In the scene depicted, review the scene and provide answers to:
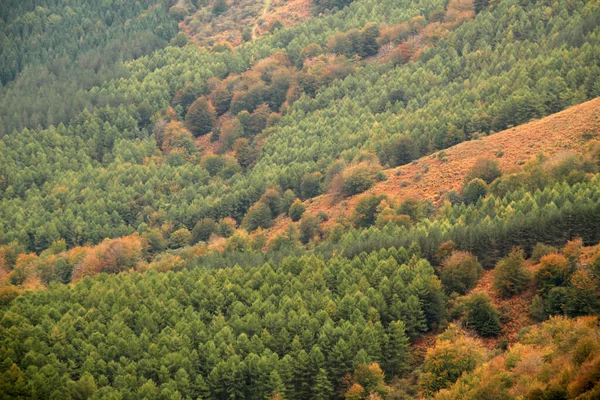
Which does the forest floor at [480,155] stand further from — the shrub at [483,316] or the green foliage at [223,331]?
the shrub at [483,316]

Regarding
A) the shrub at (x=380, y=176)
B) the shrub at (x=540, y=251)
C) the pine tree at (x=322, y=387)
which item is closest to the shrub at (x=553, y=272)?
the shrub at (x=540, y=251)

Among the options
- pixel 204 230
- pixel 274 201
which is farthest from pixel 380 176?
pixel 204 230

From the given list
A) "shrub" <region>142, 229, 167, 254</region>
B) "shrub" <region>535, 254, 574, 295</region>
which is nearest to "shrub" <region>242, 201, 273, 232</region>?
"shrub" <region>142, 229, 167, 254</region>

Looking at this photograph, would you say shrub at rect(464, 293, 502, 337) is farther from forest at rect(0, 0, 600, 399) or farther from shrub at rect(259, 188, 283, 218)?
shrub at rect(259, 188, 283, 218)

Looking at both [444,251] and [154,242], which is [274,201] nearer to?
[154,242]

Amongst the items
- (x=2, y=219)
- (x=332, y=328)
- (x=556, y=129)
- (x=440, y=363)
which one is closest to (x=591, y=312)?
(x=440, y=363)

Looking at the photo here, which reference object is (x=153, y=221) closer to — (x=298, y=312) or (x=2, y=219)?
(x=2, y=219)

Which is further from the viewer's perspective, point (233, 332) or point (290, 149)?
point (290, 149)
